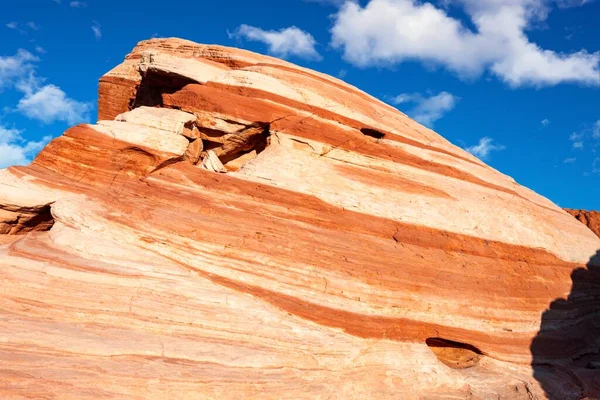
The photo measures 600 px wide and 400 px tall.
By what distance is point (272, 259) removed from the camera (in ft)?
39.8

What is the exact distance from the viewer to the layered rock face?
9742mm

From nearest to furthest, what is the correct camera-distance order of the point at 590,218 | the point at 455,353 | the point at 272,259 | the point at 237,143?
the point at 272,259 → the point at 455,353 → the point at 237,143 → the point at 590,218

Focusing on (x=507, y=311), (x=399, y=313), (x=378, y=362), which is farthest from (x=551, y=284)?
(x=378, y=362)

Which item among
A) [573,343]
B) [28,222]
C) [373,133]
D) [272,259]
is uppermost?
[373,133]

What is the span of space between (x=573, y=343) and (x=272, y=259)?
35.6 ft

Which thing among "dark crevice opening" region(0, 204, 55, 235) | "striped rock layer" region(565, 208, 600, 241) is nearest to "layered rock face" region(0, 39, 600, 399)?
"dark crevice opening" region(0, 204, 55, 235)

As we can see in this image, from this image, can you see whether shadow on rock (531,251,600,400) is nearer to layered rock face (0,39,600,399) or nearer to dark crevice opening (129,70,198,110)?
layered rock face (0,39,600,399)

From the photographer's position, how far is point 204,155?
1462cm

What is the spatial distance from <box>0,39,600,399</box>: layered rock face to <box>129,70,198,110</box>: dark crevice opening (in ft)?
0.36

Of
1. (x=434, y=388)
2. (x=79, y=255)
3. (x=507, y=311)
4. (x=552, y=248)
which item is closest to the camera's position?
(x=79, y=255)

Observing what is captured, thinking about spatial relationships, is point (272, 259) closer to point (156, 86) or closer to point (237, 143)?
point (237, 143)

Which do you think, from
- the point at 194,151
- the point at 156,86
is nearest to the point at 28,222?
the point at 194,151

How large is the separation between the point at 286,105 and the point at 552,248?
35.1ft

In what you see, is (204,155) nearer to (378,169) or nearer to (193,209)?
(193,209)
